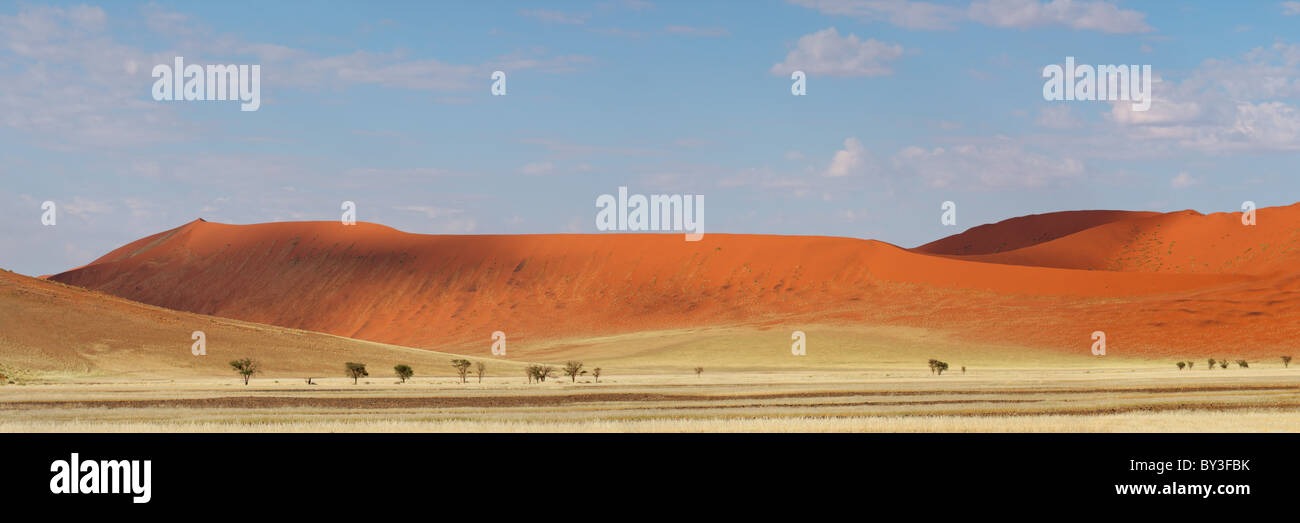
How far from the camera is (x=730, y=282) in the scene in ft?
488

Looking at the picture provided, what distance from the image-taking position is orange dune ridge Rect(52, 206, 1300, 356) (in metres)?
113

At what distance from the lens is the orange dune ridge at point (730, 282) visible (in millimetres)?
113125

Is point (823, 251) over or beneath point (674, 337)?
over

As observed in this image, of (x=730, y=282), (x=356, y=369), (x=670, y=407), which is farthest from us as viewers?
(x=730, y=282)

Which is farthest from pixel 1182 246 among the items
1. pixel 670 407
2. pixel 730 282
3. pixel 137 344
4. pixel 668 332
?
pixel 670 407

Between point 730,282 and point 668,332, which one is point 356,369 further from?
point 730,282

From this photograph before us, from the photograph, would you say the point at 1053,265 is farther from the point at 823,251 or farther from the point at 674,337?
the point at 674,337

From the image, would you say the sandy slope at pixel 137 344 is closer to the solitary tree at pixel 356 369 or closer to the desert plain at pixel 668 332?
the desert plain at pixel 668 332

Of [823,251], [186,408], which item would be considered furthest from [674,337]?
[186,408]

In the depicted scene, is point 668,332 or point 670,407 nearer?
point 670,407

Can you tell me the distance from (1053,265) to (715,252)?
4859 cm

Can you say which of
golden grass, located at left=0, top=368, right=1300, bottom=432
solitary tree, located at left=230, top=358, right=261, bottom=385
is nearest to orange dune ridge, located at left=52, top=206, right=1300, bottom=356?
golden grass, located at left=0, top=368, right=1300, bottom=432

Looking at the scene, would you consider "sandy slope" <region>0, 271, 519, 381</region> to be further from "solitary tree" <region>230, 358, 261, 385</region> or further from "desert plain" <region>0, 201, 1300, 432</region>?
"solitary tree" <region>230, 358, 261, 385</region>
